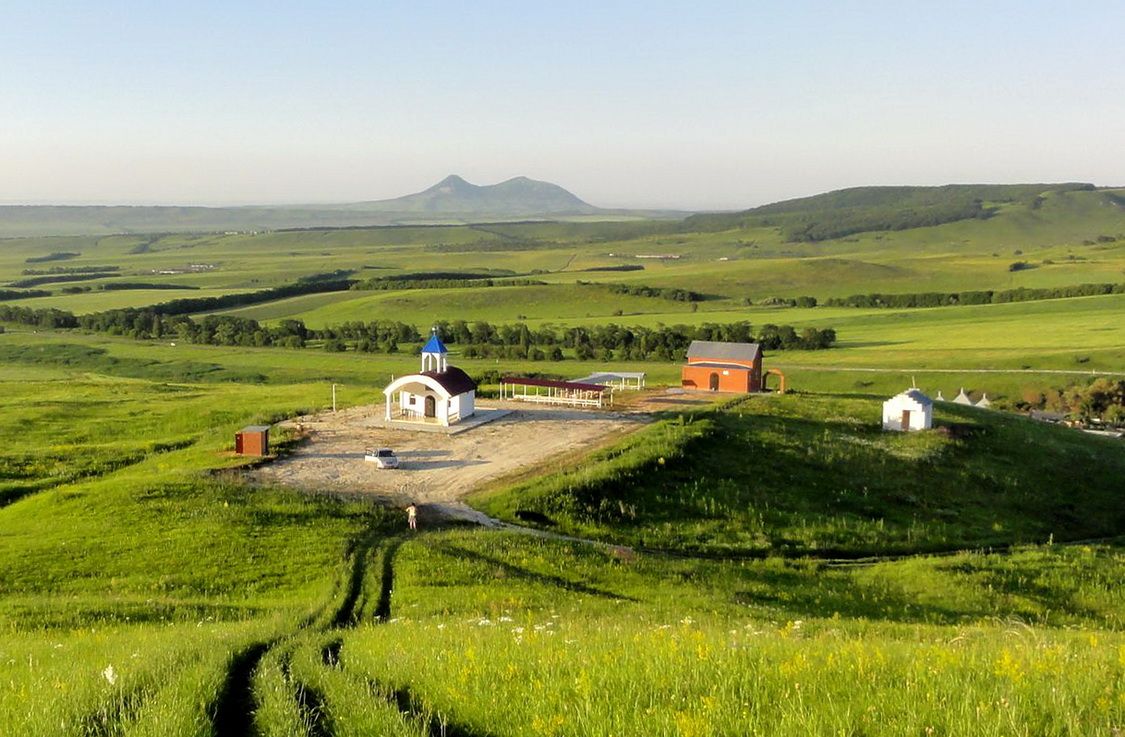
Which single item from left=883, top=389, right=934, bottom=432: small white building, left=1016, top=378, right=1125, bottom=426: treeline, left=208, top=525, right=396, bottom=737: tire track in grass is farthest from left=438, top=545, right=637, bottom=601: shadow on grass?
left=1016, top=378, right=1125, bottom=426: treeline

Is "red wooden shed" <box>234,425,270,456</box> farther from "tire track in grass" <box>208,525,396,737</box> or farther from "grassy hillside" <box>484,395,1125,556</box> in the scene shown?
"tire track in grass" <box>208,525,396,737</box>

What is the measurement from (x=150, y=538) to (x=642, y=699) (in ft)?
80.2

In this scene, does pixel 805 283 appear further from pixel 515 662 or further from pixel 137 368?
pixel 515 662

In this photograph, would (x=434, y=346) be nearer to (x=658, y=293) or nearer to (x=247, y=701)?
(x=247, y=701)

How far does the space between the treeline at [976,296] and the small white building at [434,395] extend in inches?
4814

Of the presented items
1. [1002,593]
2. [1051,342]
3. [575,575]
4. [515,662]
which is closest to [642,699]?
[515,662]

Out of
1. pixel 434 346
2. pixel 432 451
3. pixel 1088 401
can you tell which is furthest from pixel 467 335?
pixel 432 451

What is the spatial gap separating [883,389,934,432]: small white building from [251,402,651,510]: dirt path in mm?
13187

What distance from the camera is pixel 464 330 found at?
4779 inches

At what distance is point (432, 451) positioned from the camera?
41156mm

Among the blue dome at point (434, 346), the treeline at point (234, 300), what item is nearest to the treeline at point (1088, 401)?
the blue dome at point (434, 346)

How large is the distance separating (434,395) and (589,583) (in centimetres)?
2324

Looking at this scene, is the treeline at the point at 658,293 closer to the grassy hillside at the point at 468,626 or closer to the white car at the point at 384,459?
the grassy hillside at the point at 468,626

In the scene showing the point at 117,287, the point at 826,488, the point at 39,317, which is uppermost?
the point at 117,287
